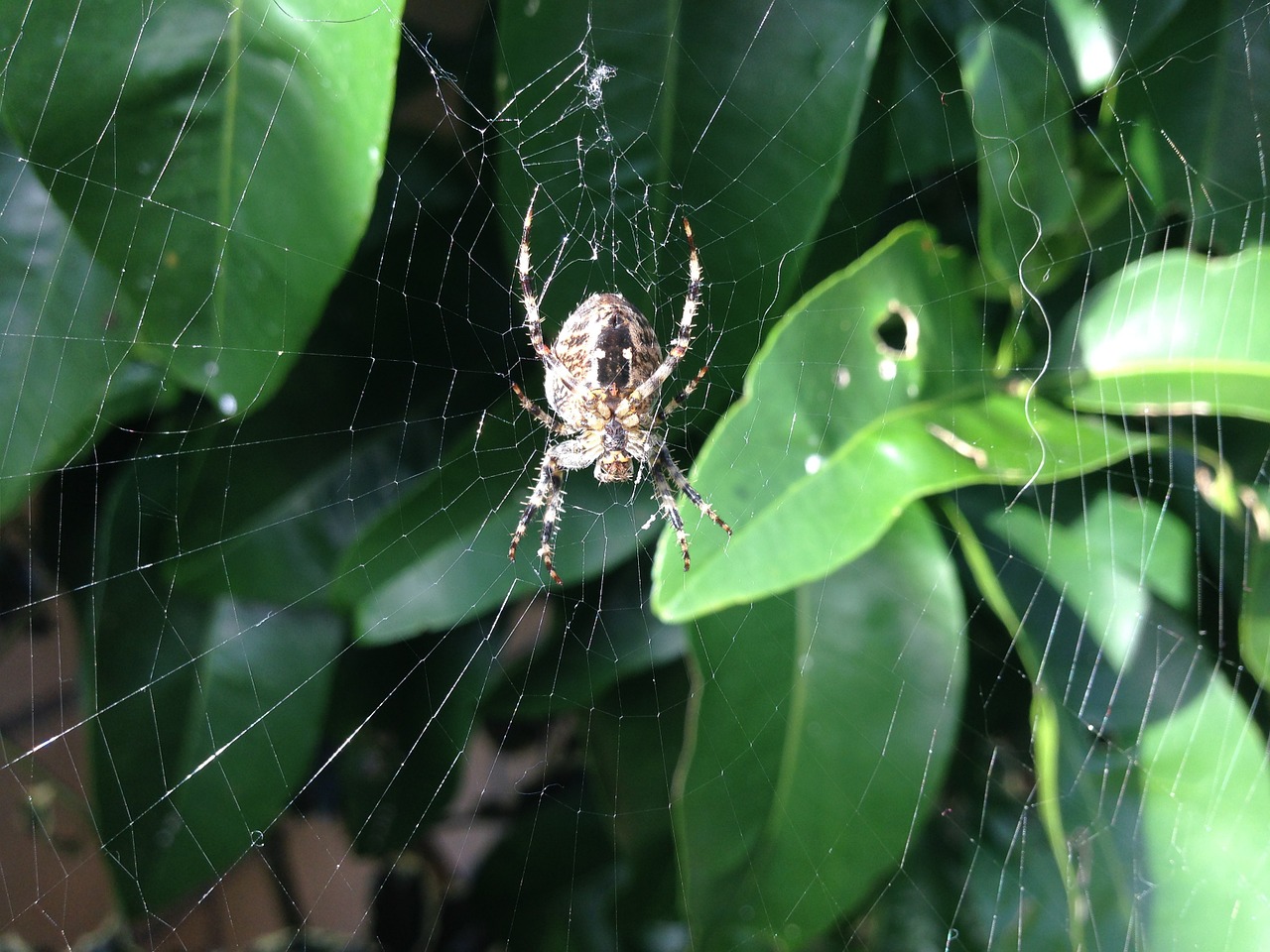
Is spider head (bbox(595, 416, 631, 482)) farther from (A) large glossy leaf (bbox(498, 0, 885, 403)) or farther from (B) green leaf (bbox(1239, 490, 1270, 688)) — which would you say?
(B) green leaf (bbox(1239, 490, 1270, 688))

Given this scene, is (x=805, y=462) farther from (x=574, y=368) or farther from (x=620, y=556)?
(x=574, y=368)

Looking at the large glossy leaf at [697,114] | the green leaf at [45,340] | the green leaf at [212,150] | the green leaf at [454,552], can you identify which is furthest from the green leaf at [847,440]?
the green leaf at [45,340]

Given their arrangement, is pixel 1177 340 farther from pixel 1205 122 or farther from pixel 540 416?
pixel 540 416

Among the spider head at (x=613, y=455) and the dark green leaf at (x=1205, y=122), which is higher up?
the dark green leaf at (x=1205, y=122)

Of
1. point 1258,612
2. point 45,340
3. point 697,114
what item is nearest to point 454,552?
point 45,340

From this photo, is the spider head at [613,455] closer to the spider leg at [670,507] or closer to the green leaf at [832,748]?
the spider leg at [670,507]

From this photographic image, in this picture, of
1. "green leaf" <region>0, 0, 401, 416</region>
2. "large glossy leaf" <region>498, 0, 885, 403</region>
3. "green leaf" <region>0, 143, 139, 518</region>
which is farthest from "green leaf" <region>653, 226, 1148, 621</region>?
"green leaf" <region>0, 143, 139, 518</region>
